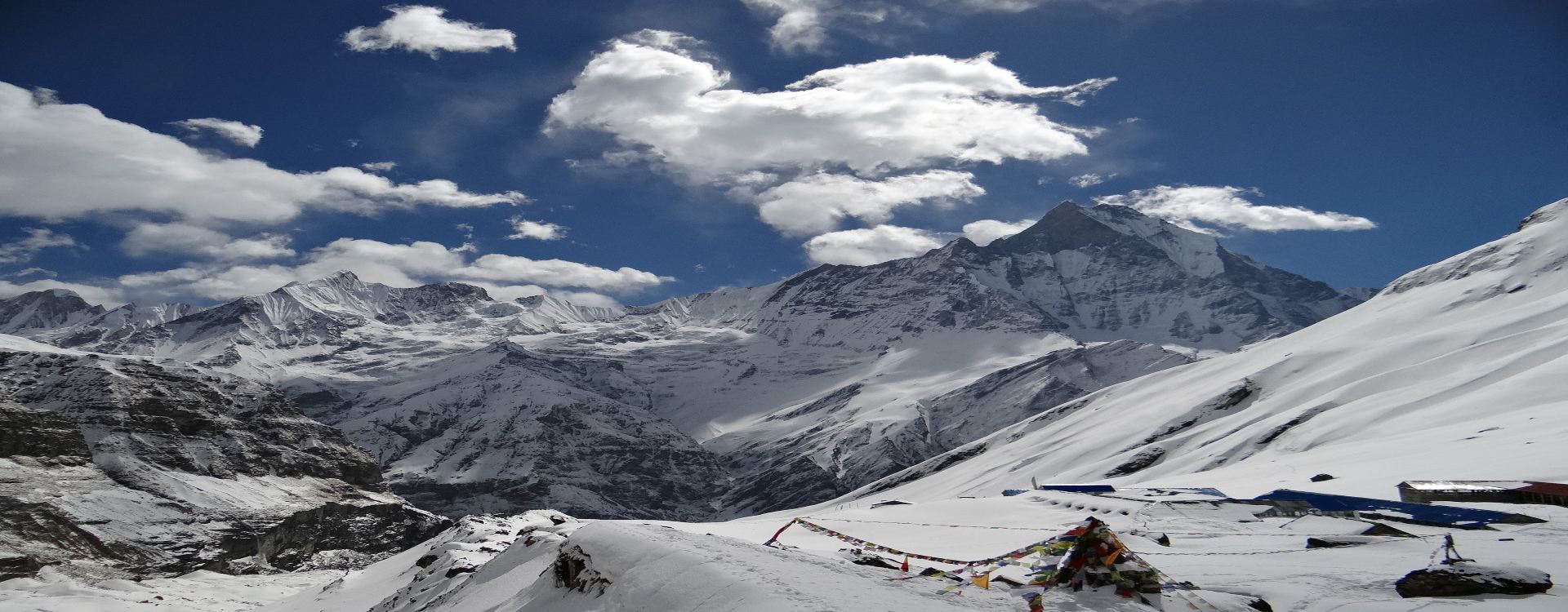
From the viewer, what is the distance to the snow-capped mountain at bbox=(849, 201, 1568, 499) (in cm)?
5294

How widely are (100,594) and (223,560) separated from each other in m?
37.9

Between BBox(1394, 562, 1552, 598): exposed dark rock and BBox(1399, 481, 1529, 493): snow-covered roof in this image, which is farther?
BBox(1399, 481, 1529, 493): snow-covered roof

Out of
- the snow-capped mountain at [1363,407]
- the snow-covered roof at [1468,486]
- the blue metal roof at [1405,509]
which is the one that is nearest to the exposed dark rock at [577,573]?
the blue metal roof at [1405,509]

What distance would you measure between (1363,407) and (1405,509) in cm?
7027

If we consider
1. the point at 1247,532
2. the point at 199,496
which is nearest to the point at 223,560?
the point at 199,496

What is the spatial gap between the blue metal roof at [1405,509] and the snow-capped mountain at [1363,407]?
4469mm

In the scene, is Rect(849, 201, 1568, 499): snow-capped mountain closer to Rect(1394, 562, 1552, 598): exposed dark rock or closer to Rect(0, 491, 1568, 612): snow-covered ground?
Rect(0, 491, 1568, 612): snow-covered ground

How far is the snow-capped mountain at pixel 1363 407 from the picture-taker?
174 feet

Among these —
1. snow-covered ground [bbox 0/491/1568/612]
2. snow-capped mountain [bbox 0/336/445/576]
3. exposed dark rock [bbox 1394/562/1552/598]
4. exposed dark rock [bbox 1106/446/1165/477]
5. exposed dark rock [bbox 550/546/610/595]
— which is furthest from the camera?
snow-capped mountain [bbox 0/336/445/576]

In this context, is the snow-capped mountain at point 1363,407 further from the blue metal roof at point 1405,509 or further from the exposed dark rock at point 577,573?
the exposed dark rock at point 577,573

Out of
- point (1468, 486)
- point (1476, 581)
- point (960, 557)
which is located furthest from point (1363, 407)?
point (1476, 581)

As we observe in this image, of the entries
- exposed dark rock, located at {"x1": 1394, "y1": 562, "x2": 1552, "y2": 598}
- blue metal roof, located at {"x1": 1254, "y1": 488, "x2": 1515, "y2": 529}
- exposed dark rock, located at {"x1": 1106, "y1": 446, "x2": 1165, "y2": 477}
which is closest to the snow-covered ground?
exposed dark rock, located at {"x1": 1394, "y1": 562, "x2": 1552, "y2": 598}

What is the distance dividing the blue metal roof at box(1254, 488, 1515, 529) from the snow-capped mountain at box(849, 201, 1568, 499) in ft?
14.7

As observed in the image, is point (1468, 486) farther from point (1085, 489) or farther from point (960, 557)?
point (1085, 489)
